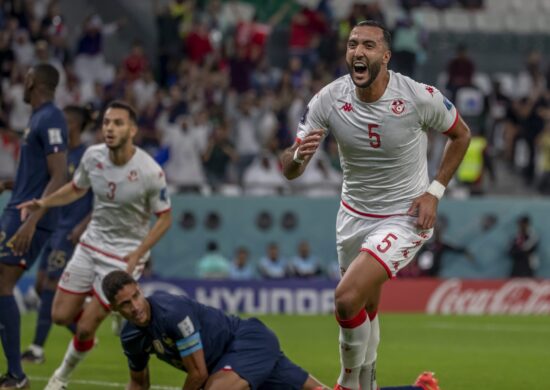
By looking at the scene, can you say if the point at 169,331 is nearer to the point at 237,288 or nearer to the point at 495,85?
the point at 237,288

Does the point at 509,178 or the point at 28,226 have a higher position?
the point at 28,226

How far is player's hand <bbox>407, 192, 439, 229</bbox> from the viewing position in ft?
28.7

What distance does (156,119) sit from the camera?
75.9 feet

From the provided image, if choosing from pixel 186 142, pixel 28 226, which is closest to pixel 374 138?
pixel 28 226

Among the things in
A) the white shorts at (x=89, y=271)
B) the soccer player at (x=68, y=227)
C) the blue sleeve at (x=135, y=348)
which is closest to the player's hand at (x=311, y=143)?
the blue sleeve at (x=135, y=348)

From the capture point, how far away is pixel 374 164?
888 cm

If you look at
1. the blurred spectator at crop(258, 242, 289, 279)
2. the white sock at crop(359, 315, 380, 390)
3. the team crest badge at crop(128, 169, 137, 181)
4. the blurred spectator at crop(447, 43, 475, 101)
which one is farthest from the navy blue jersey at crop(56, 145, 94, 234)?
the blurred spectator at crop(447, 43, 475, 101)

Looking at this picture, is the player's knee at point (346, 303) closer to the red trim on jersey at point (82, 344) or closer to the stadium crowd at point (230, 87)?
the red trim on jersey at point (82, 344)

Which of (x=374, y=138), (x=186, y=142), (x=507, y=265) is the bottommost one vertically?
(x=507, y=265)

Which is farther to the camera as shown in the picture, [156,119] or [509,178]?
[509,178]

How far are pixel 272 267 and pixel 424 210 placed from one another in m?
13.7

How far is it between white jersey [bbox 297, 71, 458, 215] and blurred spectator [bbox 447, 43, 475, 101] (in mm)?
17157

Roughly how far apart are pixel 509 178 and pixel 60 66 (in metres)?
9.27

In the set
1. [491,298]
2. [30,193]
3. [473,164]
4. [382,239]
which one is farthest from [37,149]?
[473,164]
